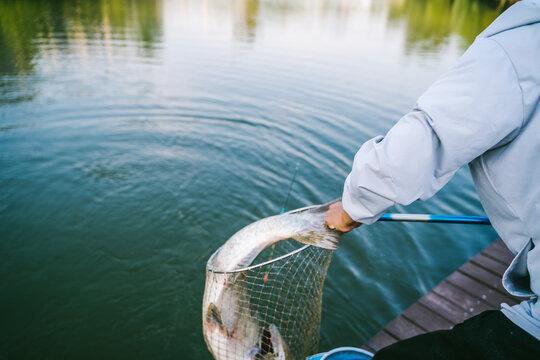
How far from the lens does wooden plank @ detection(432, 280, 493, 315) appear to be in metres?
3.55

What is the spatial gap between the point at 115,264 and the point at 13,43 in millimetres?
13348

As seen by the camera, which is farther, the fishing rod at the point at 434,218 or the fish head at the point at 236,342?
the fish head at the point at 236,342

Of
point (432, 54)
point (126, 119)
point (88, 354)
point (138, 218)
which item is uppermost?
point (432, 54)

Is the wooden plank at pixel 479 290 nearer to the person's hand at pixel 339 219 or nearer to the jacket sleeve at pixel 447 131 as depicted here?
the person's hand at pixel 339 219

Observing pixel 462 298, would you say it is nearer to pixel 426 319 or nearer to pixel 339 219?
pixel 426 319

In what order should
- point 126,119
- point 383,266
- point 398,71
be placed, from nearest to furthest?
1. point 383,266
2. point 126,119
3. point 398,71

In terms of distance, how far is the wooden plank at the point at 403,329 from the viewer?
3.16 metres

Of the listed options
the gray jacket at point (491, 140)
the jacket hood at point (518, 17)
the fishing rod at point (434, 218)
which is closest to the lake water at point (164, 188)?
the fishing rod at point (434, 218)

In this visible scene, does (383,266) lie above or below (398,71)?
below

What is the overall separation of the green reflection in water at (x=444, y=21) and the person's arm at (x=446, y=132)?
1725 centimetres

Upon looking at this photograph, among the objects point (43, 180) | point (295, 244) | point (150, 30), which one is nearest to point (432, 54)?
point (150, 30)

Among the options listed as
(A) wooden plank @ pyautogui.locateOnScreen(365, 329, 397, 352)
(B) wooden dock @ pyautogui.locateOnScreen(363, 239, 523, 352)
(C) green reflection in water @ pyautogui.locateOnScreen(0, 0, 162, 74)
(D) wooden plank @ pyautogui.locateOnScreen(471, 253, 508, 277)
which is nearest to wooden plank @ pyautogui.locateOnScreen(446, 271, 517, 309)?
(B) wooden dock @ pyautogui.locateOnScreen(363, 239, 523, 352)

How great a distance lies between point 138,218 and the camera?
4.95 m

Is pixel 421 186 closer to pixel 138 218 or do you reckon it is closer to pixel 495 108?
pixel 495 108
